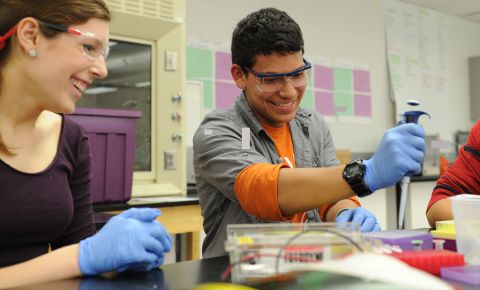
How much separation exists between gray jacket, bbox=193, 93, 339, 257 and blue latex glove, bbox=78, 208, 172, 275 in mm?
310

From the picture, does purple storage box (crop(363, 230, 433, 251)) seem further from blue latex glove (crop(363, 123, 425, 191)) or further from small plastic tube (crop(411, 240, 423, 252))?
blue latex glove (crop(363, 123, 425, 191))

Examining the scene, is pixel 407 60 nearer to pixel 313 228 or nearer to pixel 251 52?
pixel 251 52

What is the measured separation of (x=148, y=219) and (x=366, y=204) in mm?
3035

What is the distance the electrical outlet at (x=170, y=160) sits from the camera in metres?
2.82

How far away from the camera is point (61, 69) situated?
114cm

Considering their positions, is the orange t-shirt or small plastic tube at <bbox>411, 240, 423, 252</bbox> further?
the orange t-shirt

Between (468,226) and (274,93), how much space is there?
62 cm

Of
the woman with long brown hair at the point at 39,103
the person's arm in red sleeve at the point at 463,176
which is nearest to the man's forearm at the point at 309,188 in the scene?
the woman with long brown hair at the point at 39,103

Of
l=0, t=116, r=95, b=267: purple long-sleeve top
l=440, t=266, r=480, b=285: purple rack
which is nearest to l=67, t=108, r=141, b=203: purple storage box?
l=0, t=116, r=95, b=267: purple long-sleeve top

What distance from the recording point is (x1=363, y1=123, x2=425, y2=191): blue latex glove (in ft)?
3.32

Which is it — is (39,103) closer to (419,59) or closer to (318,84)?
(318,84)

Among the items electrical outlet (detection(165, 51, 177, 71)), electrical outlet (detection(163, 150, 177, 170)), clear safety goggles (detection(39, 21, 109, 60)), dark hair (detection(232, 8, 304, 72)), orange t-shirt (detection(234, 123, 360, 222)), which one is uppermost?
electrical outlet (detection(165, 51, 177, 71))

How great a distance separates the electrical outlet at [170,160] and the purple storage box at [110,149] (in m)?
0.42

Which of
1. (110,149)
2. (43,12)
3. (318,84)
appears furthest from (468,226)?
(318,84)
